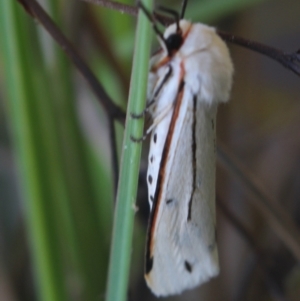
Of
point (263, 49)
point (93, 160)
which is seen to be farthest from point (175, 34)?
point (93, 160)

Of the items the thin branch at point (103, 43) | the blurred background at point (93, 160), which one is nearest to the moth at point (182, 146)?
the blurred background at point (93, 160)

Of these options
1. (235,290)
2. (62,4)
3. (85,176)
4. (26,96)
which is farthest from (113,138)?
(235,290)

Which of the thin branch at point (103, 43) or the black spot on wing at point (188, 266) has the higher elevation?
the thin branch at point (103, 43)

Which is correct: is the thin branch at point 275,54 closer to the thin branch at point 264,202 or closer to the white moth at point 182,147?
the white moth at point 182,147

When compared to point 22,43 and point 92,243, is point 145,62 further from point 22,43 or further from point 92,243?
point 92,243

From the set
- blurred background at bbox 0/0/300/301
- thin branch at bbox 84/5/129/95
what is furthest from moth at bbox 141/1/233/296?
thin branch at bbox 84/5/129/95

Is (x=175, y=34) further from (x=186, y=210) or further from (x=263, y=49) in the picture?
(x=186, y=210)
